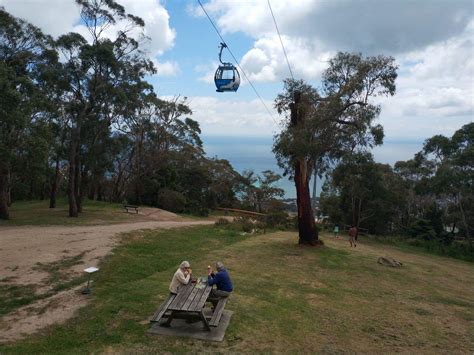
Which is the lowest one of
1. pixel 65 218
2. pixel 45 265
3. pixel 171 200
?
pixel 45 265

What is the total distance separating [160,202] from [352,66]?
24.2 metres

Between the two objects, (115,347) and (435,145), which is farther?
(435,145)

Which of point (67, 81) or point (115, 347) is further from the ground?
point (67, 81)

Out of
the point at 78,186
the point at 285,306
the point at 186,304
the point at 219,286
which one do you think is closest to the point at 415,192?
the point at 78,186

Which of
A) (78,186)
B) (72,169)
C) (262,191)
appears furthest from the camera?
(262,191)

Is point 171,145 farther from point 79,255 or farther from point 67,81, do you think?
point 79,255

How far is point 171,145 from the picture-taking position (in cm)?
4184

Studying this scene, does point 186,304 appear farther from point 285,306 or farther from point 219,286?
point 285,306

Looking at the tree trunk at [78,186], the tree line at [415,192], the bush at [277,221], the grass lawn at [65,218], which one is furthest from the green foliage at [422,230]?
the tree trunk at [78,186]

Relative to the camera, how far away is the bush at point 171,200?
120 ft

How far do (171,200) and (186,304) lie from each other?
2992 centimetres

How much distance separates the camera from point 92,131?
26.2 metres

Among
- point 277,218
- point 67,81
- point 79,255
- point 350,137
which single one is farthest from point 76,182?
point 350,137

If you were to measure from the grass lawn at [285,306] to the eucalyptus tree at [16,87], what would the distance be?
7604 millimetres
